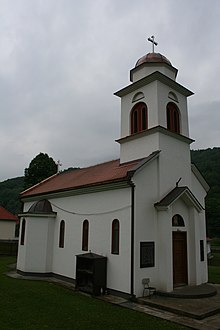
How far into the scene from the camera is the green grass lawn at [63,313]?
9047 mm

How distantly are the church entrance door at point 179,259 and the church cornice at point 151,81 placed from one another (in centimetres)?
765

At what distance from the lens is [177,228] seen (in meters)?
14.5

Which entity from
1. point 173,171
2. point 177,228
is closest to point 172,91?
point 173,171

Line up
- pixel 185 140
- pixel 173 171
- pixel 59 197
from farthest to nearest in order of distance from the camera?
pixel 59 197 → pixel 185 140 → pixel 173 171

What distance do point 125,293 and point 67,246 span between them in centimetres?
549

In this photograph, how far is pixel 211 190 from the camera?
197 feet

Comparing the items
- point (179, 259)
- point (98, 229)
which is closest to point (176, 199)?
Answer: point (179, 259)

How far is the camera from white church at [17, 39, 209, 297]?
12984 millimetres

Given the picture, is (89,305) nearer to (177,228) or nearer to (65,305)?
Answer: (65,305)

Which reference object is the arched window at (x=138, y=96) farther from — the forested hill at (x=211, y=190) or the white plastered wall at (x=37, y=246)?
the forested hill at (x=211, y=190)

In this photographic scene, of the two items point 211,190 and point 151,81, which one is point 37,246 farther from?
point 211,190

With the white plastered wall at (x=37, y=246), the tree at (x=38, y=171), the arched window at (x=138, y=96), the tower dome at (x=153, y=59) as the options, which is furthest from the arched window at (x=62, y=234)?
the tree at (x=38, y=171)

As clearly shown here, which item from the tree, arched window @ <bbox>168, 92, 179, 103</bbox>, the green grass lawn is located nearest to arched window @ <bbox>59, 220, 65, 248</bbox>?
the green grass lawn

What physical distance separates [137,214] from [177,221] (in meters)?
2.81
